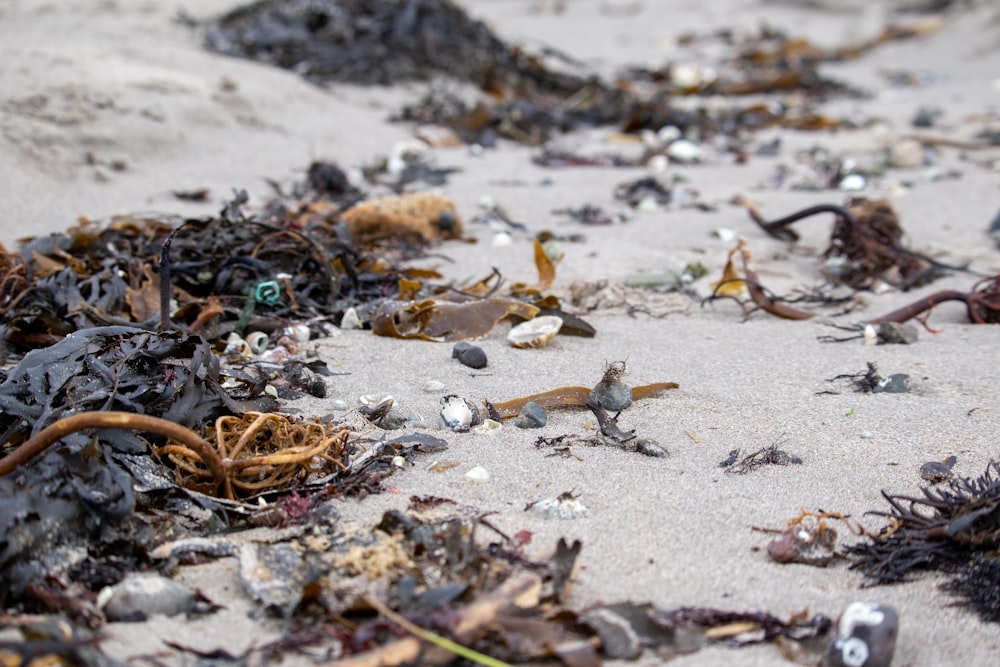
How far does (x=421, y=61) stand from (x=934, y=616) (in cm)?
660

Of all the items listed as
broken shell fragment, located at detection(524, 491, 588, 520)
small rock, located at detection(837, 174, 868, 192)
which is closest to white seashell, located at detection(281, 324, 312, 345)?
broken shell fragment, located at detection(524, 491, 588, 520)

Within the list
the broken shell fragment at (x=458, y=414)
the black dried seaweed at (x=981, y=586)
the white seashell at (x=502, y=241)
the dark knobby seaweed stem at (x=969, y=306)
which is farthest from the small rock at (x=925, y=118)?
the black dried seaweed at (x=981, y=586)

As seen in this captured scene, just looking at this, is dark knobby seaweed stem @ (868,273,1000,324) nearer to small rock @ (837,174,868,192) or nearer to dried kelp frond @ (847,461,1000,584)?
dried kelp frond @ (847,461,1000,584)

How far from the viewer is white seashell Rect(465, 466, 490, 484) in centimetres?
201

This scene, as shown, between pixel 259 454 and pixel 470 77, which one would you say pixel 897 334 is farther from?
pixel 470 77

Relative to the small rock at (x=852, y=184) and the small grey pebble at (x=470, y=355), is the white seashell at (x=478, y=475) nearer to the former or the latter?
the small grey pebble at (x=470, y=355)

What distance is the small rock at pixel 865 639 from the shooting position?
1431mm

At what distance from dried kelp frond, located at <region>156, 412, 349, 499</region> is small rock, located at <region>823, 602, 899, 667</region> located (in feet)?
3.60

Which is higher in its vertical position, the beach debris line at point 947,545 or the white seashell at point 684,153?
the beach debris line at point 947,545

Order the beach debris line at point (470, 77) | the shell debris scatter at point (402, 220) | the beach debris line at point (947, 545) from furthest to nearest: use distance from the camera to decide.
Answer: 1. the beach debris line at point (470, 77)
2. the shell debris scatter at point (402, 220)
3. the beach debris line at point (947, 545)

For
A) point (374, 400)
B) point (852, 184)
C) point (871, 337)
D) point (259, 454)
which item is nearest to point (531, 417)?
point (374, 400)

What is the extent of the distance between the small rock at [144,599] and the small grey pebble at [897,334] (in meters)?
2.47

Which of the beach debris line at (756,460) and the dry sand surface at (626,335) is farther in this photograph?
the beach debris line at (756,460)

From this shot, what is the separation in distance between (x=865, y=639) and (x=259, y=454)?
132cm
